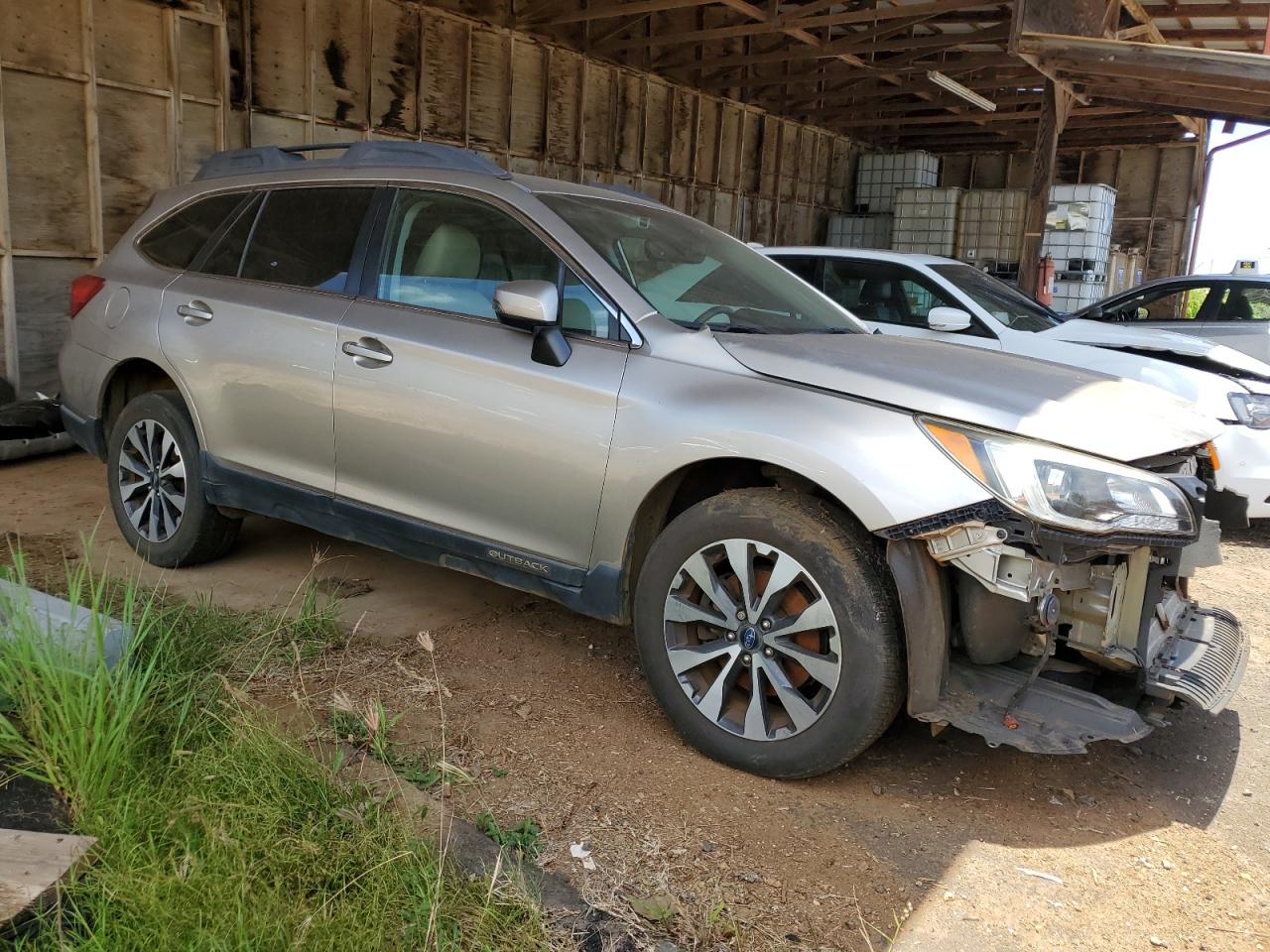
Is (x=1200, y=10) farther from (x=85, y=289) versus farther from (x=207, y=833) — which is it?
(x=207, y=833)

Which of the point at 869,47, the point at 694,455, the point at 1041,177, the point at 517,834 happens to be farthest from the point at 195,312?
the point at 869,47

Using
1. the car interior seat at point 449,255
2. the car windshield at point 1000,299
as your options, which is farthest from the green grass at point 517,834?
the car windshield at point 1000,299

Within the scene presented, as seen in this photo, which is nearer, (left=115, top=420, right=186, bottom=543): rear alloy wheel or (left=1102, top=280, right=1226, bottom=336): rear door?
(left=115, top=420, right=186, bottom=543): rear alloy wheel

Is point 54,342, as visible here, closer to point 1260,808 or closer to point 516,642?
point 516,642

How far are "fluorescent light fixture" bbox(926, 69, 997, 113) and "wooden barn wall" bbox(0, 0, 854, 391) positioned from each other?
3.15 metres

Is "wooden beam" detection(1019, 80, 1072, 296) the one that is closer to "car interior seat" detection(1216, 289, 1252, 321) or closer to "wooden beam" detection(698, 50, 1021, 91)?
"car interior seat" detection(1216, 289, 1252, 321)

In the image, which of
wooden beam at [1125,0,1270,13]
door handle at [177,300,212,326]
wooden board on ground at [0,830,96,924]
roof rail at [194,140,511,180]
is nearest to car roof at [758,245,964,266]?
roof rail at [194,140,511,180]

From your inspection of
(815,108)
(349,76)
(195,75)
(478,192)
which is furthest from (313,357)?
(815,108)

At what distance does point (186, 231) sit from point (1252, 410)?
6.04 metres

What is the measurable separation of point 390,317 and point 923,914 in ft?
8.69

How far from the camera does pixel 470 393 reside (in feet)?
11.4

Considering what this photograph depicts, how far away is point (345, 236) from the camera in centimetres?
403

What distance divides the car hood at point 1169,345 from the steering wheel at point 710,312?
4.18m

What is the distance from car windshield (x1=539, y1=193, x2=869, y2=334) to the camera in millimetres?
3500
